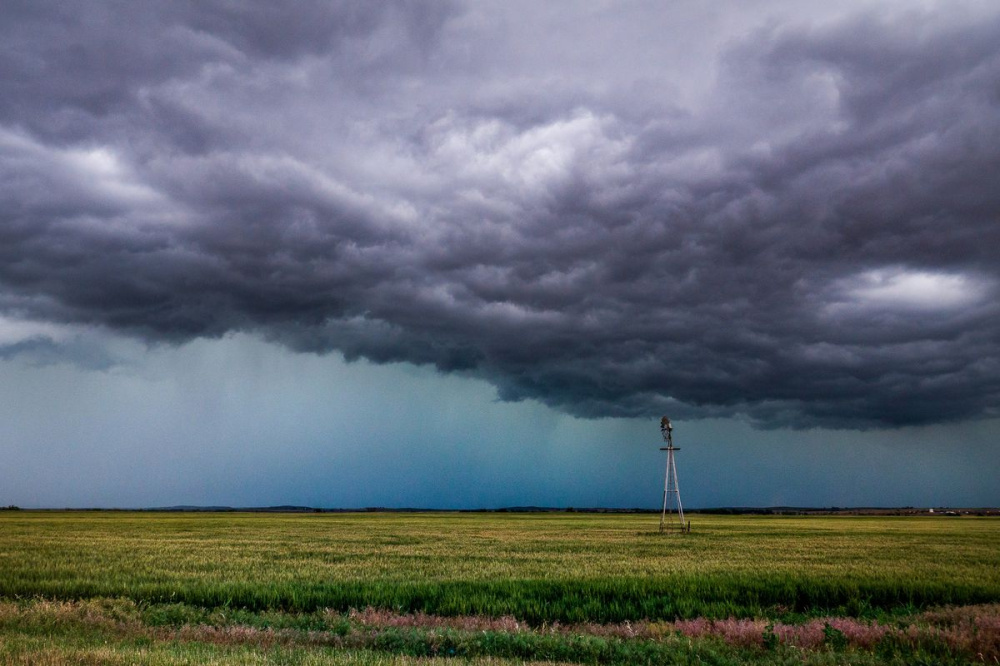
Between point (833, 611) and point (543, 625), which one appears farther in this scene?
point (833, 611)

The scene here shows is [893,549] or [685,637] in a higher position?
[685,637]

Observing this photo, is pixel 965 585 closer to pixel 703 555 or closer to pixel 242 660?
pixel 703 555

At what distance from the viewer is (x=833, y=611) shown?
1972 centimetres

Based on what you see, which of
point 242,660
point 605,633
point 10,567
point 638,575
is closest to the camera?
point 242,660

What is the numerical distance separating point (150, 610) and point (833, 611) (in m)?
19.2

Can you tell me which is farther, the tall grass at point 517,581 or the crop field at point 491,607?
the tall grass at point 517,581

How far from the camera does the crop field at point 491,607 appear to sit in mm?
12609

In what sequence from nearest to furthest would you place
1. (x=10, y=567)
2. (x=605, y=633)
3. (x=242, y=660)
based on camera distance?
(x=242, y=660) < (x=605, y=633) < (x=10, y=567)

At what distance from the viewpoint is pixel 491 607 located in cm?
1792

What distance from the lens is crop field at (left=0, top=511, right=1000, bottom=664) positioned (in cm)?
1261

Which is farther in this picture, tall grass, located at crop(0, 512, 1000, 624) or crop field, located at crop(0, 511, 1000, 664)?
tall grass, located at crop(0, 512, 1000, 624)

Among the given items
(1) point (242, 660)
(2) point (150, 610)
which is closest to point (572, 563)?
(2) point (150, 610)

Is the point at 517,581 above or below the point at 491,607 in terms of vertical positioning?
below

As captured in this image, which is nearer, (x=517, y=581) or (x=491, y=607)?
(x=491, y=607)
